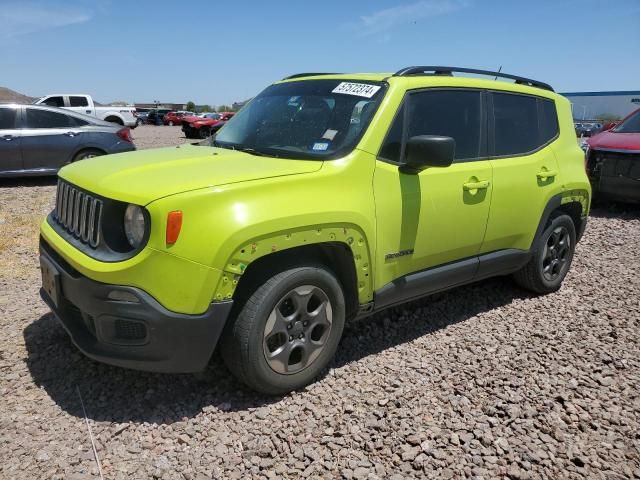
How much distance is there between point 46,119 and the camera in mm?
9383

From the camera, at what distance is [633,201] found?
7984 mm

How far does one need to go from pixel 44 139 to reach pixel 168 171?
761cm

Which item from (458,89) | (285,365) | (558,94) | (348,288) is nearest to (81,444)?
(285,365)

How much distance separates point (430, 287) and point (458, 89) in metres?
1.43

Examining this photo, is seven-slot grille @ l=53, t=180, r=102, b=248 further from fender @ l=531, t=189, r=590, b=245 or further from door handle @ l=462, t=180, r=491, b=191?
fender @ l=531, t=189, r=590, b=245

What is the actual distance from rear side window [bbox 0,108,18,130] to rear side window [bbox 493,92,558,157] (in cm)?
838

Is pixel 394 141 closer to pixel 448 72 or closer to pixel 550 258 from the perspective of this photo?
pixel 448 72

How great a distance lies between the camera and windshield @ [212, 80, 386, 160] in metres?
3.20

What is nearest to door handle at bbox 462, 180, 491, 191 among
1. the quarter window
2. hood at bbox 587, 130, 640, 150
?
the quarter window

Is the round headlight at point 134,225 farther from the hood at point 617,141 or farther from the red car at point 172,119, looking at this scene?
the red car at point 172,119

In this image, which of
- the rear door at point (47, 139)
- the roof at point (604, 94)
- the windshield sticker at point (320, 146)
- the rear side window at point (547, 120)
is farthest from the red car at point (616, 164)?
the roof at point (604, 94)

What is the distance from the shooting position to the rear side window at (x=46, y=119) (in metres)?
9.24

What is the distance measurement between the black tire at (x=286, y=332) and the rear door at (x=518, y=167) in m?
1.54

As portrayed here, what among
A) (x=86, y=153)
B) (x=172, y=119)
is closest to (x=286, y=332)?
(x=86, y=153)
